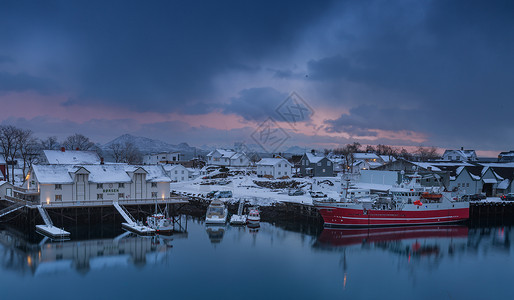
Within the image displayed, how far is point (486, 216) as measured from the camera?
5675 centimetres

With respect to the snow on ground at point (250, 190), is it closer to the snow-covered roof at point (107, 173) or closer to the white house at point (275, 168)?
the white house at point (275, 168)

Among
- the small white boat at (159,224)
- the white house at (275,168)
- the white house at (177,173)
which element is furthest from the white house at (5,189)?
the white house at (275,168)

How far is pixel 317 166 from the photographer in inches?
3118

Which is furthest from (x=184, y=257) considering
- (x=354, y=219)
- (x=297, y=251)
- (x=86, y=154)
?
(x=86, y=154)

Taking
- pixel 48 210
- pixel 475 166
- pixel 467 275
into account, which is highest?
pixel 475 166

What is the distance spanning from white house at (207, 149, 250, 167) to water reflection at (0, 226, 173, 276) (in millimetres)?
56078

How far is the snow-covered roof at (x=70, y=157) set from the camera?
59906 mm

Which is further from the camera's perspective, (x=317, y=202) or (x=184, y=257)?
(x=317, y=202)

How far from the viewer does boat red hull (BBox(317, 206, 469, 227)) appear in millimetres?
45188

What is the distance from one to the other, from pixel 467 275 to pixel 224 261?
19.9 meters

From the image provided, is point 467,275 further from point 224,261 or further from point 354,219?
point 224,261

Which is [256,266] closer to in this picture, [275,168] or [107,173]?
[107,173]

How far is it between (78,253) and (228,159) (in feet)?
206

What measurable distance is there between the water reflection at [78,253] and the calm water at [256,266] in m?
0.08
